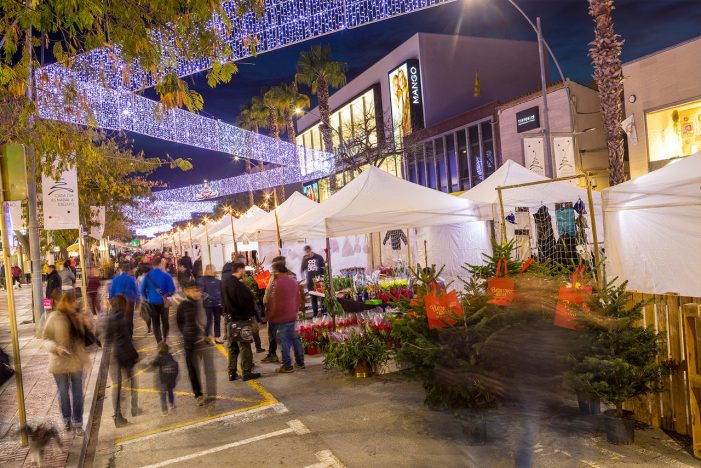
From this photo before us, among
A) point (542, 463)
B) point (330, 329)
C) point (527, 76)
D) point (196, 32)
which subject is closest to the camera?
point (542, 463)

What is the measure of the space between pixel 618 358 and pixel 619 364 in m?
0.06

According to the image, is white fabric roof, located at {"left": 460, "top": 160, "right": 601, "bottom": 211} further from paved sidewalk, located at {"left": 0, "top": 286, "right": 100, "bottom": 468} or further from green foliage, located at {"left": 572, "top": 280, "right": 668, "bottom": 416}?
paved sidewalk, located at {"left": 0, "top": 286, "right": 100, "bottom": 468}

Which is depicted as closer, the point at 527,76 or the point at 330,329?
the point at 330,329

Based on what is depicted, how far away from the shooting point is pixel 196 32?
6324 millimetres

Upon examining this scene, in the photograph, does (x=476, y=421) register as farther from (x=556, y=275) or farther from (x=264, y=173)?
(x=264, y=173)

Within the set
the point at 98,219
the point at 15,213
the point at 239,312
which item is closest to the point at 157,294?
the point at 239,312

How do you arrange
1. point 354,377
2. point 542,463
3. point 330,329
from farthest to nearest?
point 330,329 < point 354,377 < point 542,463

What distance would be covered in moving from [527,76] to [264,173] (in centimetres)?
2109

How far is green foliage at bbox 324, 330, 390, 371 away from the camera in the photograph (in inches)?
316

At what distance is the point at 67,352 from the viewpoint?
635 cm

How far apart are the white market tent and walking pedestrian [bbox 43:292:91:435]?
23.1 ft

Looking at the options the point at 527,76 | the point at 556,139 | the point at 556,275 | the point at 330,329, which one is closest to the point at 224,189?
the point at 527,76

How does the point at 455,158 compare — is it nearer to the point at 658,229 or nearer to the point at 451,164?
the point at 451,164

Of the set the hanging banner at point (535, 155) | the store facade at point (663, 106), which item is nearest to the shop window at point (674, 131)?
the store facade at point (663, 106)
